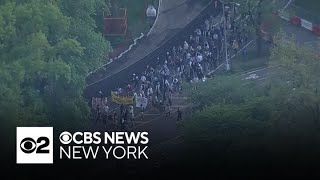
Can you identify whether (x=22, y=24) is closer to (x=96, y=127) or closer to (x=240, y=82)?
(x=96, y=127)

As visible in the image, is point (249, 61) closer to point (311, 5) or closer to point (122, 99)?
point (311, 5)

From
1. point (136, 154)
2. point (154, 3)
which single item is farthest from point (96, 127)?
point (154, 3)

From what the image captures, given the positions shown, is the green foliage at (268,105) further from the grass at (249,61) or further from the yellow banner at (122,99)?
the grass at (249,61)

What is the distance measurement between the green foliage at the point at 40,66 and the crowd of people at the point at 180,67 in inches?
45.2

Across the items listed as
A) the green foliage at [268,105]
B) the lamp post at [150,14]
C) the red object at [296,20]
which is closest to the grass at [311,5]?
the red object at [296,20]

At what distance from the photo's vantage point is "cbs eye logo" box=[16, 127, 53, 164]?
27969 mm

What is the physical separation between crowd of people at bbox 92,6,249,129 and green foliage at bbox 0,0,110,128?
115cm

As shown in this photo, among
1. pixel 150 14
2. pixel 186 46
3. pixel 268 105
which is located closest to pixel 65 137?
pixel 268 105

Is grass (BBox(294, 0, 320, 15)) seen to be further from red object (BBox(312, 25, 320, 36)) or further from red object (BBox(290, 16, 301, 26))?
red object (BBox(312, 25, 320, 36))

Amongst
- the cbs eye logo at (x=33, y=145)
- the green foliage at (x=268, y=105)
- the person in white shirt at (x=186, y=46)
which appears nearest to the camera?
the cbs eye logo at (x=33, y=145)

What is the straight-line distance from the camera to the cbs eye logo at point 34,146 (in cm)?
2797

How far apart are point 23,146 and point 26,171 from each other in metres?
0.63

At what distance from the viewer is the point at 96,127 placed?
31703 millimetres

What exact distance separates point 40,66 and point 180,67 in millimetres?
7054
